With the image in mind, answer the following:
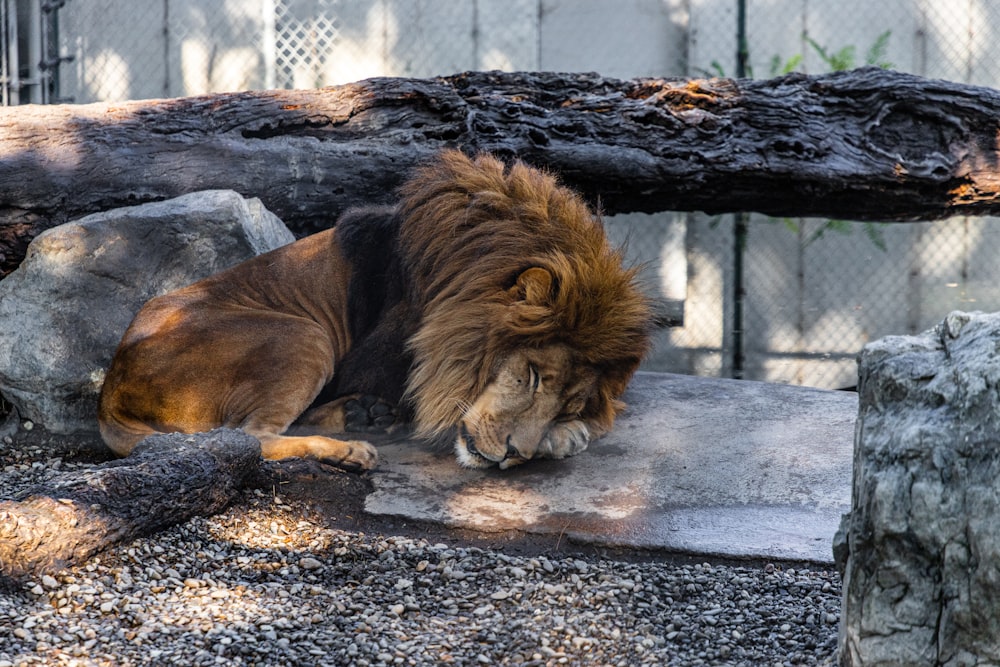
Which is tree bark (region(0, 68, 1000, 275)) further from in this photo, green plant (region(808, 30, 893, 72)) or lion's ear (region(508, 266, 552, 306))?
green plant (region(808, 30, 893, 72))

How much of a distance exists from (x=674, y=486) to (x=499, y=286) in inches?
39.7

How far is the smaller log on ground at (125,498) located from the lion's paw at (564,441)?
1.08 m

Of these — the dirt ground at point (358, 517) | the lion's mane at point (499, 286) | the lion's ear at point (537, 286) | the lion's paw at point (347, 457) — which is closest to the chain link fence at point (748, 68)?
the lion's mane at point (499, 286)

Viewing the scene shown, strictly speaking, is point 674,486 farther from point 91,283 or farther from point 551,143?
point 91,283

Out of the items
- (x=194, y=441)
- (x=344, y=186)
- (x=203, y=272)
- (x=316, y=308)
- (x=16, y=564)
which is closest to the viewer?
(x=16, y=564)

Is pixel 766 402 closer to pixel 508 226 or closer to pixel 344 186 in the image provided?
pixel 508 226

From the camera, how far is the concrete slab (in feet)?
11.5

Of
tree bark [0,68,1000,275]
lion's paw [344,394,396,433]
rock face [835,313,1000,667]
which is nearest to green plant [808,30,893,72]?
tree bark [0,68,1000,275]

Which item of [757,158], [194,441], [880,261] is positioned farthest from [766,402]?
[880,261]

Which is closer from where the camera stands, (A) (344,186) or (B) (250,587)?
(B) (250,587)

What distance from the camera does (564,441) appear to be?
160 inches

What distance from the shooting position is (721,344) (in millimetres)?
8297

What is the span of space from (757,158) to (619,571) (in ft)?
9.60

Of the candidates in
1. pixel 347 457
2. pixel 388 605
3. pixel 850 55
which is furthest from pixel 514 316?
pixel 850 55
